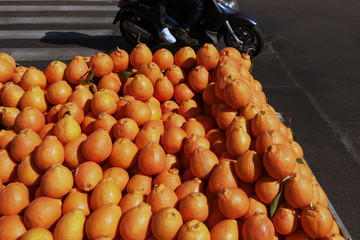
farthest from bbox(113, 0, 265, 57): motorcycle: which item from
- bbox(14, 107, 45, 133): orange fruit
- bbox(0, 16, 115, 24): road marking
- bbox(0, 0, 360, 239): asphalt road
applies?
bbox(14, 107, 45, 133): orange fruit

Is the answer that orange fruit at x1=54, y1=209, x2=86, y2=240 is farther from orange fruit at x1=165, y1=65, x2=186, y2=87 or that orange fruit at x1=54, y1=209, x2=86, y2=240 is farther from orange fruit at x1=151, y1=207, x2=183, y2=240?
orange fruit at x1=165, y1=65, x2=186, y2=87

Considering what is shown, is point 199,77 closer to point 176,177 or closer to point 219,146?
point 219,146

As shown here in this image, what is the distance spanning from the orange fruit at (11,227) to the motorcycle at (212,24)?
471 centimetres

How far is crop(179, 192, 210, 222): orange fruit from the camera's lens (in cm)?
168

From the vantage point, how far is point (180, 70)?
2.75m

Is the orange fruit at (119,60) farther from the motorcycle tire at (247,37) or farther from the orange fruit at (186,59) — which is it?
the motorcycle tire at (247,37)

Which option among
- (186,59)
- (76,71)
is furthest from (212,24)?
(76,71)

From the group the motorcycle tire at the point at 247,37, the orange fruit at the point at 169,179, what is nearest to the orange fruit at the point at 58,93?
the orange fruit at the point at 169,179

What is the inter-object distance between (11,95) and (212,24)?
13.5 ft

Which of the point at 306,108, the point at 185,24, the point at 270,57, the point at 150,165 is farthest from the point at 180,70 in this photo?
the point at 270,57

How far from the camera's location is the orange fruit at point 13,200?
5.97 ft

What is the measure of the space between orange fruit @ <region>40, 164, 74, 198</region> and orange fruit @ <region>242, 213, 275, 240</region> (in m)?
1.03

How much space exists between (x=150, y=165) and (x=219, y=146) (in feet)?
1.67

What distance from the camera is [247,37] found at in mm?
6066
